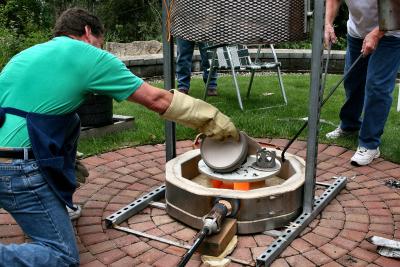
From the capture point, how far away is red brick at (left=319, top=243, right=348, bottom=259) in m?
2.79

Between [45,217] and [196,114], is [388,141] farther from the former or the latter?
[45,217]

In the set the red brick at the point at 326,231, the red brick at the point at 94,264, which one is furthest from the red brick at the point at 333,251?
the red brick at the point at 94,264

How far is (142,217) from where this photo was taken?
10.9 feet

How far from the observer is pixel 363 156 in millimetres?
4129

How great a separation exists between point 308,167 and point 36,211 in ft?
5.38

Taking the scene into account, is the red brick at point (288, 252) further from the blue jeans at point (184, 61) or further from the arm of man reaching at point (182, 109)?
the blue jeans at point (184, 61)

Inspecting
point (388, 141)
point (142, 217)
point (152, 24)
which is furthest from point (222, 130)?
point (152, 24)

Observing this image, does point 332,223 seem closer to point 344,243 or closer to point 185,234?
point 344,243

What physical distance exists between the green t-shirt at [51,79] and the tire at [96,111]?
2.28 metres

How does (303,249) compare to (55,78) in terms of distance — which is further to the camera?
(303,249)

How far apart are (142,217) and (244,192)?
0.78 m

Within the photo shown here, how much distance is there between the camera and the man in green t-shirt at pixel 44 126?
246 cm

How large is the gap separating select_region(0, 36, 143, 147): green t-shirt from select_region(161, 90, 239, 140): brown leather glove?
383 mm

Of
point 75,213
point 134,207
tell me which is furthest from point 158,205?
point 75,213
